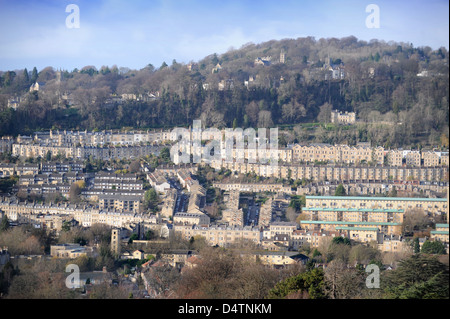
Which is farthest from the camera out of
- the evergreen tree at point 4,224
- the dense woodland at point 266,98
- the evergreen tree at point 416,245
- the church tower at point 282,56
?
the church tower at point 282,56

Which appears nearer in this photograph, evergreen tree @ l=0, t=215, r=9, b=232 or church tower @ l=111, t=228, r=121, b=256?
church tower @ l=111, t=228, r=121, b=256

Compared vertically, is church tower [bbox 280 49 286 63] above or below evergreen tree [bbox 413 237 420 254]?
above

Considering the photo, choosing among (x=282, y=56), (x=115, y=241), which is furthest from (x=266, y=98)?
(x=115, y=241)

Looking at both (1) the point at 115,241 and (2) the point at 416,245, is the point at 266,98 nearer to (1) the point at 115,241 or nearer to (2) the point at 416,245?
(1) the point at 115,241

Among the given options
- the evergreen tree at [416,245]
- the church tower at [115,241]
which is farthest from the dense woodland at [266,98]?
the church tower at [115,241]

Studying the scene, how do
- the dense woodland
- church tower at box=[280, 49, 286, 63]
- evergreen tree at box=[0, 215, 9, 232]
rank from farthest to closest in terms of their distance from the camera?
1. church tower at box=[280, 49, 286, 63]
2. the dense woodland
3. evergreen tree at box=[0, 215, 9, 232]

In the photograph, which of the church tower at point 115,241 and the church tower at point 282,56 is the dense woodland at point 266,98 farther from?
the church tower at point 115,241

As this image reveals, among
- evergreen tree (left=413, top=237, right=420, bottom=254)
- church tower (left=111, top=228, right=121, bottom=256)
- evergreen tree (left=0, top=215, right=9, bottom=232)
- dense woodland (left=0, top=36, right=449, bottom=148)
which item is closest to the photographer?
evergreen tree (left=413, top=237, right=420, bottom=254)

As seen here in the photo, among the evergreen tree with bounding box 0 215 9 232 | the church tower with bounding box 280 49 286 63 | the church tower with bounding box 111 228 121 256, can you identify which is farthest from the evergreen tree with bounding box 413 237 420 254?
the church tower with bounding box 280 49 286 63

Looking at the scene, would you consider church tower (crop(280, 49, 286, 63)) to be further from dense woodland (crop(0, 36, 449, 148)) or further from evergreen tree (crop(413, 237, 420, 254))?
evergreen tree (crop(413, 237, 420, 254))
